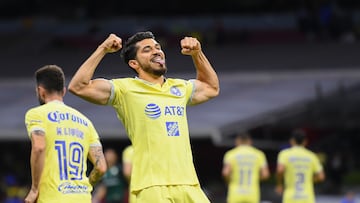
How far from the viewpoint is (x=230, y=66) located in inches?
1348

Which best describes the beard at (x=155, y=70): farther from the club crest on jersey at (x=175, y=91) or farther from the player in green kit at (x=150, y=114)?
the club crest on jersey at (x=175, y=91)

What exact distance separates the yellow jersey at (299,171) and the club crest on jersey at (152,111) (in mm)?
9038

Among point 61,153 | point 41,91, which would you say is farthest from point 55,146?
point 41,91

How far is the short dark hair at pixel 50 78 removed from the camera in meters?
9.32

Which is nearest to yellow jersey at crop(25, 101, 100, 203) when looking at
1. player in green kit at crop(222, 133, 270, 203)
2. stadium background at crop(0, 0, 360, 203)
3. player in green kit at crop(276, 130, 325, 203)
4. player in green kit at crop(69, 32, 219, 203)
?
player in green kit at crop(69, 32, 219, 203)

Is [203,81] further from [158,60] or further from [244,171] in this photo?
[244,171]

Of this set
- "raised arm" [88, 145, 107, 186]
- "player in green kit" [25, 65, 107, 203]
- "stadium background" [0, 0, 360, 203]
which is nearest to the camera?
"player in green kit" [25, 65, 107, 203]

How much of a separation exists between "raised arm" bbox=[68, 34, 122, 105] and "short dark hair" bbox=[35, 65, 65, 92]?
67 cm

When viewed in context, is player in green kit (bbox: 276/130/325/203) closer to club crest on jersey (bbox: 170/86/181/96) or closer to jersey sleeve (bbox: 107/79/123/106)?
club crest on jersey (bbox: 170/86/181/96)

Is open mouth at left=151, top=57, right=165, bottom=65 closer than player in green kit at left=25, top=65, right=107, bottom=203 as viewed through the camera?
Yes

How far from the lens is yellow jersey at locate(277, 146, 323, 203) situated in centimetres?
1766

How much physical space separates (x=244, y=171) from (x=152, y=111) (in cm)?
1052

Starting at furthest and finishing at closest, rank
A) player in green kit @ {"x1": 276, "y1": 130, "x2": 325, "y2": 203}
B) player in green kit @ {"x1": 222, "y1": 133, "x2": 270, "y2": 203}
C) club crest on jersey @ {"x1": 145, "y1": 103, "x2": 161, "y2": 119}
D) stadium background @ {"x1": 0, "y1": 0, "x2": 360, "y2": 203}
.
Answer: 1. stadium background @ {"x1": 0, "y1": 0, "x2": 360, "y2": 203}
2. player in green kit @ {"x1": 222, "y1": 133, "x2": 270, "y2": 203}
3. player in green kit @ {"x1": 276, "y1": 130, "x2": 325, "y2": 203}
4. club crest on jersey @ {"x1": 145, "y1": 103, "x2": 161, "y2": 119}

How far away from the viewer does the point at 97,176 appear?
9.86 meters
